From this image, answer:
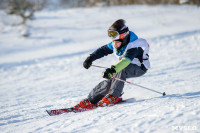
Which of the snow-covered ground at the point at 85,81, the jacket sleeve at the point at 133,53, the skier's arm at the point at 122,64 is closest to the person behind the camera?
the snow-covered ground at the point at 85,81

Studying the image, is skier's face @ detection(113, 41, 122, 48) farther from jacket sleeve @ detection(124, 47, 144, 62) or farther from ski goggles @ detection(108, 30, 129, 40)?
jacket sleeve @ detection(124, 47, 144, 62)

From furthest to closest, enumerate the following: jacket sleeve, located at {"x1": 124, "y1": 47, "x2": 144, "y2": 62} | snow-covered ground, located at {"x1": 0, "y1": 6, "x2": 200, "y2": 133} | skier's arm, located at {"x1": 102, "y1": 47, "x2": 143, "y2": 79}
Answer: jacket sleeve, located at {"x1": 124, "y1": 47, "x2": 144, "y2": 62}, skier's arm, located at {"x1": 102, "y1": 47, "x2": 143, "y2": 79}, snow-covered ground, located at {"x1": 0, "y1": 6, "x2": 200, "y2": 133}

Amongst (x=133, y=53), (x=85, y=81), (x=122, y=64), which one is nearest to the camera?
(x=122, y=64)

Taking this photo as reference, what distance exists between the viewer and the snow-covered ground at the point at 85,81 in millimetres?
2373

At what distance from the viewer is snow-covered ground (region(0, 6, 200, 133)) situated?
2373 millimetres

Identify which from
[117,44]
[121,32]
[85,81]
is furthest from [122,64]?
[85,81]

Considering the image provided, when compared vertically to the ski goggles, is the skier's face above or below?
below

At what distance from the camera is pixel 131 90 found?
4410 millimetres

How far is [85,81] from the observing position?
5.75 m

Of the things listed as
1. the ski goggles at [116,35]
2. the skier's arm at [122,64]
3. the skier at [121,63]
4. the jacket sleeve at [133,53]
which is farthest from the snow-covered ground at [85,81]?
the ski goggles at [116,35]

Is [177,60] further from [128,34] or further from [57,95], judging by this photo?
[57,95]

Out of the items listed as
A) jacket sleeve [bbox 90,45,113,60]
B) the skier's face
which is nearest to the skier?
the skier's face

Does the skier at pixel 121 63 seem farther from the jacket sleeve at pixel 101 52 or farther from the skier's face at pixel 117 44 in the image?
the jacket sleeve at pixel 101 52

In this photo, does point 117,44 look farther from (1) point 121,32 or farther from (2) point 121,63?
(2) point 121,63
